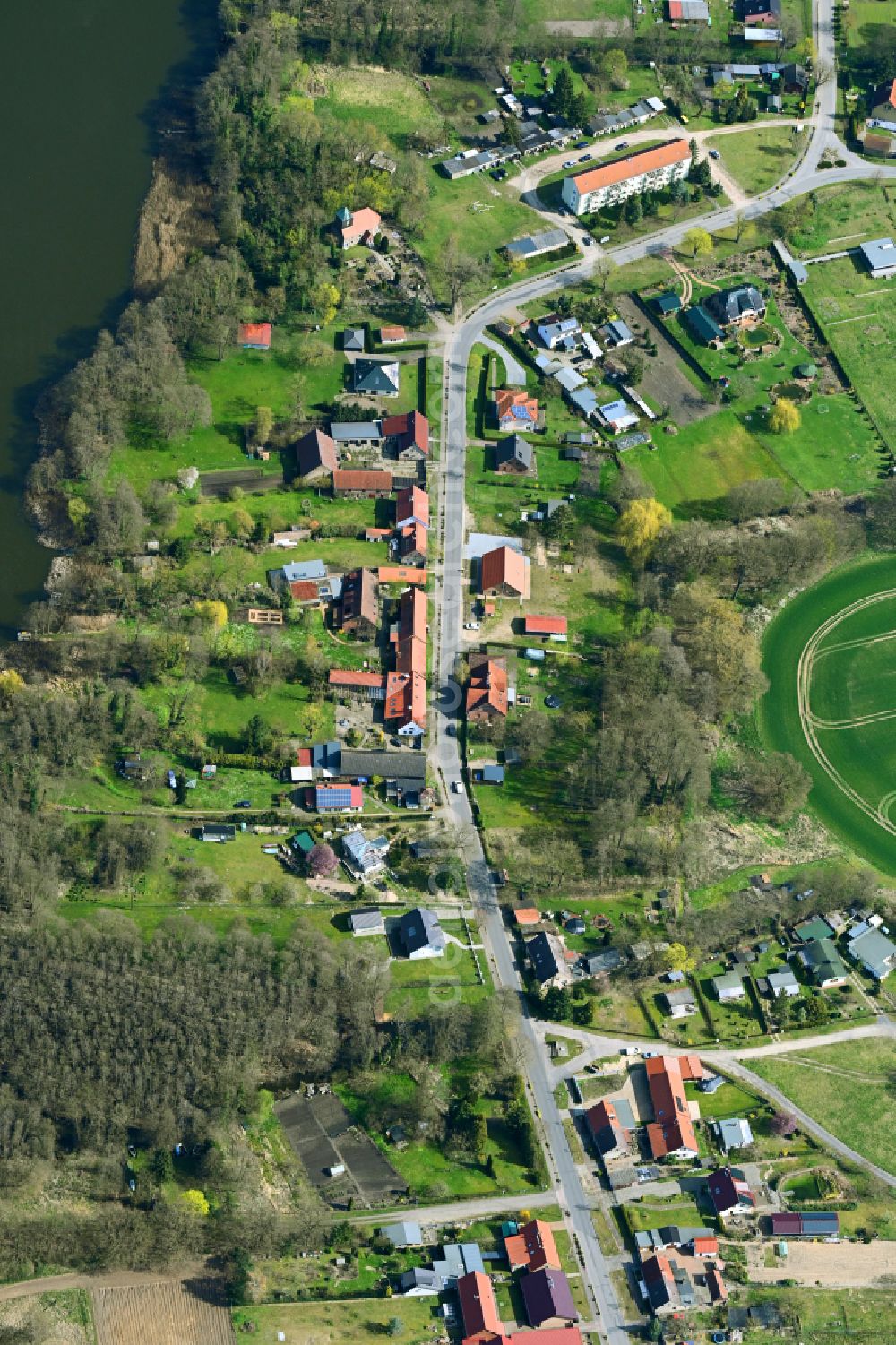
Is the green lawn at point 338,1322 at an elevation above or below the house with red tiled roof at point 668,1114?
below

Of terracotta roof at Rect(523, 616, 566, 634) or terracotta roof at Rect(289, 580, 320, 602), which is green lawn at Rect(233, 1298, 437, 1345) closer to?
terracotta roof at Rect(523, 616, 566, 634)

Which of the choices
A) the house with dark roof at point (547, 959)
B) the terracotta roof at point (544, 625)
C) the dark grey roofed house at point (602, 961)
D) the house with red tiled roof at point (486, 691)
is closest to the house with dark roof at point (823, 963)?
the dark grey roofed house at point (602, 961)

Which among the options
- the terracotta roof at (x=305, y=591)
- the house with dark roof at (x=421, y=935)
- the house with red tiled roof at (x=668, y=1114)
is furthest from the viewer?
the terracotta roof at (x=305, y=591)

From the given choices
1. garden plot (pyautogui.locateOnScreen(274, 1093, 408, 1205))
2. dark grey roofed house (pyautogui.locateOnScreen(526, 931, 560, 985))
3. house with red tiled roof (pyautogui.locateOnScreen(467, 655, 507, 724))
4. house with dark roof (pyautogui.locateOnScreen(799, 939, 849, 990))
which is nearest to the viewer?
garden plot (pyautogui.locateOnScreen(274, 1093, 408, 1205))

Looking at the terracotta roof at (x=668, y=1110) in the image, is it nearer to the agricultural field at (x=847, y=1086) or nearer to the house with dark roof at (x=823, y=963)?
the agricultural field at (x=847, y=1086)

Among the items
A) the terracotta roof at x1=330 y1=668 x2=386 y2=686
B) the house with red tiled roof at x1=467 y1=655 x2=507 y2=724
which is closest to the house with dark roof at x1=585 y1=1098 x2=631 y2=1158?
the house with red tiled roof at x1=467 y1=655 x2=507 y2=724

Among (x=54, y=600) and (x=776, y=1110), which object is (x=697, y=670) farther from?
(x=54, y=600)

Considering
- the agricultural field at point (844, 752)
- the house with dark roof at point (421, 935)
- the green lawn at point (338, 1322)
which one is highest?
the agricultural field at point (844, 752)
